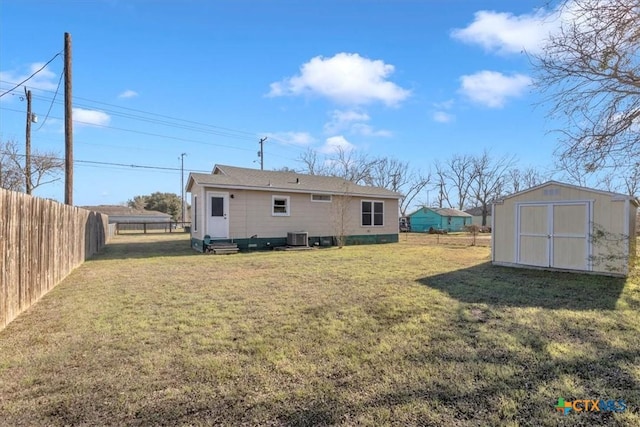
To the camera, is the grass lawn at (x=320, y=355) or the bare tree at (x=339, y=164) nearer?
the grass lawn at (x=320, y=355)

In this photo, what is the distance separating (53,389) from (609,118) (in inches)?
332

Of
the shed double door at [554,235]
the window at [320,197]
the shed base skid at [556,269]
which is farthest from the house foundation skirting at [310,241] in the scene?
the shed double door at [554,235]

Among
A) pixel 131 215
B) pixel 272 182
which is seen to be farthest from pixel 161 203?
pixel 272 182

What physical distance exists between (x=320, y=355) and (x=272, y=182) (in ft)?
39.1

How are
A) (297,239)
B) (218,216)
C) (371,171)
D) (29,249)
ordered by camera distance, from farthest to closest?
(371,171), (297,239), (218,216), (29,249)

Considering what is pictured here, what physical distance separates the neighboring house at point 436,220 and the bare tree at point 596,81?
98.2 ft

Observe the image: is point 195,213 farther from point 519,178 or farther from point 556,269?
point 519,178

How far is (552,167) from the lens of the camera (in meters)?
7.14

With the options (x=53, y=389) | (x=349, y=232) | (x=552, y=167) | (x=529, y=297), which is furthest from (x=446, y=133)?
(x=53, y=389)

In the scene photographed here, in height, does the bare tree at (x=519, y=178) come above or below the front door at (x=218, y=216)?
above

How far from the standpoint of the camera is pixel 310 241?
1525 cm

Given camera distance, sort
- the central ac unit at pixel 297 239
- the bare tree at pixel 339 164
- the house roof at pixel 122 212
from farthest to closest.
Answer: the house roof at pixel 122 212
the bare tree at pixel 339 164
the central ac unit at pixel 297 239

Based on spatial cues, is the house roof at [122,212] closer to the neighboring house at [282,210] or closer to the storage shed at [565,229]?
the neighboring house at [282,210]

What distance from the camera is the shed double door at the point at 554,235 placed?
320 inches
